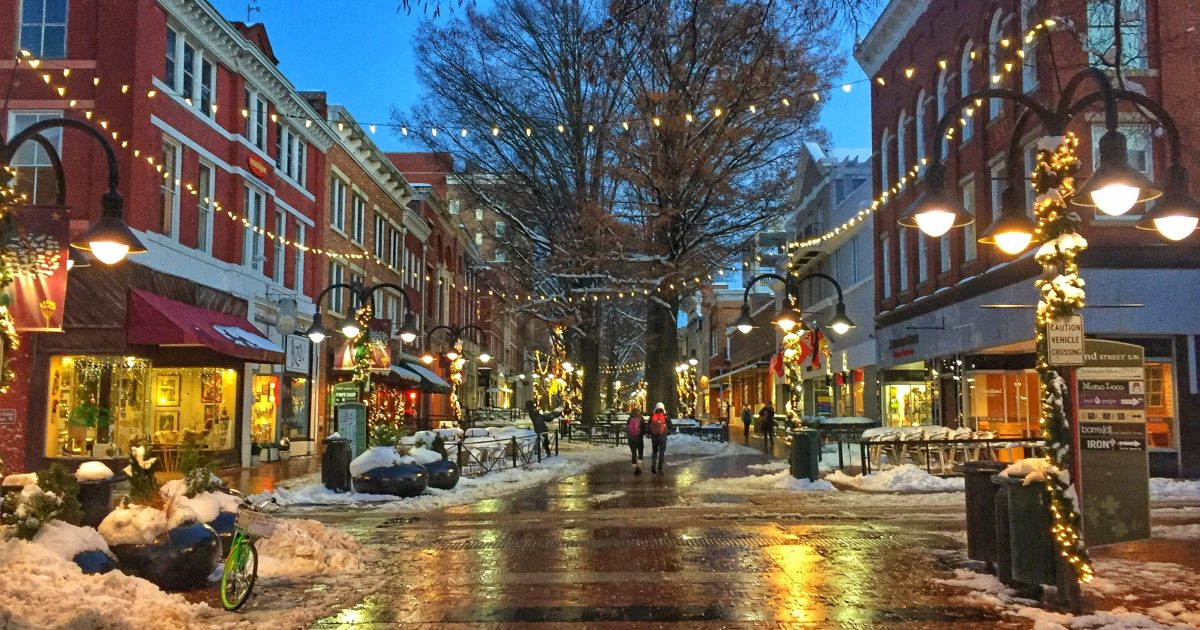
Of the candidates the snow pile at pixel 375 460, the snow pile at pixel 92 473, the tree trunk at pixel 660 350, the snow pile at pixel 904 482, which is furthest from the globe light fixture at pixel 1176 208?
the tree trunk at pixel 660 350

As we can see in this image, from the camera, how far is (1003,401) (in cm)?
2792

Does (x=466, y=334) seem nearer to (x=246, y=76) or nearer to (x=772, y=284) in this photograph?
(x=772, y=284)

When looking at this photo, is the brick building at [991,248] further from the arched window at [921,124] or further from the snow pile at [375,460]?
the snow pile at [375,460]

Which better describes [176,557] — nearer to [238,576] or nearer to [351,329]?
[238,576]

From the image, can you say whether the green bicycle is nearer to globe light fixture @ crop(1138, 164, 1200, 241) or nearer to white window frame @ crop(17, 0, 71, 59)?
globe light fixture @ crop(1138, 164, 1200, 241)

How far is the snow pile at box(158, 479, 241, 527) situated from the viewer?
8984 millimetres

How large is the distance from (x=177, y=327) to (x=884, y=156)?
24895 millimetres

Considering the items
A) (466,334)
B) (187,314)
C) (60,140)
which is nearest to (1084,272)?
(187,314)

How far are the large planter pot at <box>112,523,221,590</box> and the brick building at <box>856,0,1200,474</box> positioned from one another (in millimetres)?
9650

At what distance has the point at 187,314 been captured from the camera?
2198 centimetres

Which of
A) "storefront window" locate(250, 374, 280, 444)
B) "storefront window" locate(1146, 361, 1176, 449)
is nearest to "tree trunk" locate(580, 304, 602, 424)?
"storefront window" locate(250, 374, 280, 444)

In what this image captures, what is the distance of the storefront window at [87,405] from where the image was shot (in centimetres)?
2058

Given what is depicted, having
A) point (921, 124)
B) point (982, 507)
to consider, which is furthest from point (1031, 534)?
point (921, 124)

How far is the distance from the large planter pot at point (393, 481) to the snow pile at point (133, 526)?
8406 mm
